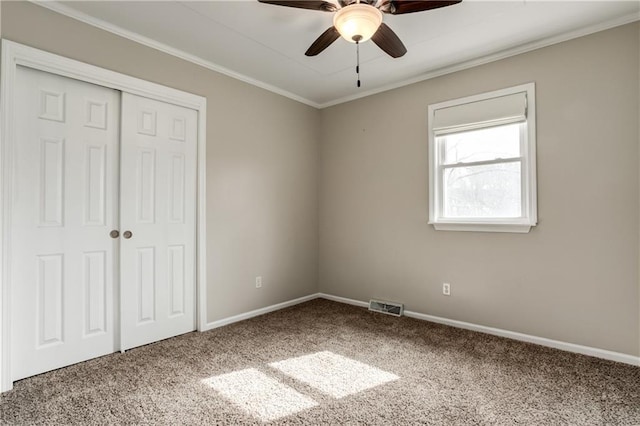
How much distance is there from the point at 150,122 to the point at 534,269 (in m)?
3.46

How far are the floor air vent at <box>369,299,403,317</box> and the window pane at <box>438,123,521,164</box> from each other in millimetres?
1608

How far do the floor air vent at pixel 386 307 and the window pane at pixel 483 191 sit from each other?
3.68 feet

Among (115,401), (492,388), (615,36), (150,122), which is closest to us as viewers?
(115,401)

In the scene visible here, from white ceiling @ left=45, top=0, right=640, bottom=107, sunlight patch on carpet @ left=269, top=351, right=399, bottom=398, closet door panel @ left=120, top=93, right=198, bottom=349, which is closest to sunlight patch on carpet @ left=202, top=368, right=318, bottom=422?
sunlight patch on carpet @ left=269, top=351, right=399, bottom=398

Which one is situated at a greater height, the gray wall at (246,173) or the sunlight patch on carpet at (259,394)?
the gray wall at (246,173)

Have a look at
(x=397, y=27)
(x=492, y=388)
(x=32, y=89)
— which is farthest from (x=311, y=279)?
(x=32, y=89)

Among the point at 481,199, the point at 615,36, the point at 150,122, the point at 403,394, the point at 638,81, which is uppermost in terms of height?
the point at 615,36

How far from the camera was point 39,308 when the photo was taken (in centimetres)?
234

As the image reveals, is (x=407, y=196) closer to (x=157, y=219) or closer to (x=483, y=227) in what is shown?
(x=483, y=227)

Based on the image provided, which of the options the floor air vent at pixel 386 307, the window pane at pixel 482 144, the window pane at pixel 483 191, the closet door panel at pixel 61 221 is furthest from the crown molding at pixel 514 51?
the closet door panel at pixel 61 221

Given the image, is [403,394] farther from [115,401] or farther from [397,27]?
[397,27]

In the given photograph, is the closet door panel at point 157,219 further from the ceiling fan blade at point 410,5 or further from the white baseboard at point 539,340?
the white baseboard at point 539,340

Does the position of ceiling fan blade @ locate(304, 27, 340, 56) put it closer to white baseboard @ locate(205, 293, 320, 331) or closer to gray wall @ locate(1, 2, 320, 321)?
gray wall @ locate(1, 2, 320, 321)

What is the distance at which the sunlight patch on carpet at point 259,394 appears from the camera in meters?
1.95
